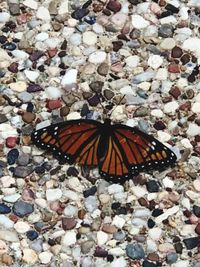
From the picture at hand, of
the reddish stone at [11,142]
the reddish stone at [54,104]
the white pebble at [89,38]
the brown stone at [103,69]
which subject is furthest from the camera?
the white pebble at [89,38]

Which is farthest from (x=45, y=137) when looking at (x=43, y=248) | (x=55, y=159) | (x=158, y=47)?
(x=158, y=47)

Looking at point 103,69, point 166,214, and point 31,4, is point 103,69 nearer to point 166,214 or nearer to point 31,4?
point 31,4

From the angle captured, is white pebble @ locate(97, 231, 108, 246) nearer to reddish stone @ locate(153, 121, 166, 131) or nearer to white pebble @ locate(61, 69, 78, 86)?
reddish stone @ locate(153, 121, 166, 131)

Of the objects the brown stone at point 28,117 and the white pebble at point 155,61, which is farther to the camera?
the white pebble at point 155,61

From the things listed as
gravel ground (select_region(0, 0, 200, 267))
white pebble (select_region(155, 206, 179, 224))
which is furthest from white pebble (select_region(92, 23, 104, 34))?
white pebble (select_region(155, 206, 179, 224))

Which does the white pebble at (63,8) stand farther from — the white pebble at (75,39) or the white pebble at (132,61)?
the white pebble at (132,61)

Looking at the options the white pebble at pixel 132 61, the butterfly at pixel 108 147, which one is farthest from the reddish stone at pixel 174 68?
the butterfly at pixel 108 147
